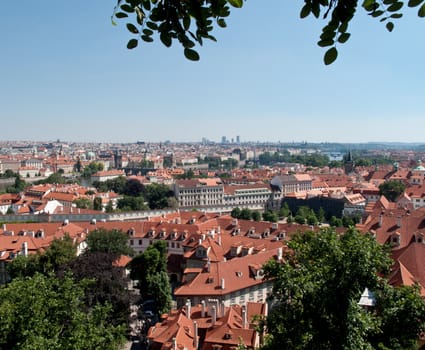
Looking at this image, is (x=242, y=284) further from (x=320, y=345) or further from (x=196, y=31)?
(x=196, y=31)

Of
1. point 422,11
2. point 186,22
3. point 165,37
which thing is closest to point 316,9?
point 422,11

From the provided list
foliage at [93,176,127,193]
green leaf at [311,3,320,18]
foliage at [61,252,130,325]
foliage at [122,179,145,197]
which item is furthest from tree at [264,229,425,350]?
foliage at [93,176,127,193]

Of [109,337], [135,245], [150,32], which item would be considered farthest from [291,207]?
[150,32]

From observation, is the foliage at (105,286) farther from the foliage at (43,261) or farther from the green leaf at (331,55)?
the green leaf at (331,55)

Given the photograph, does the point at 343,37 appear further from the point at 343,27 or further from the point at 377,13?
the point at 377,13

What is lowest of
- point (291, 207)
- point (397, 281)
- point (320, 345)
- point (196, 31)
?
point (291, 207)
